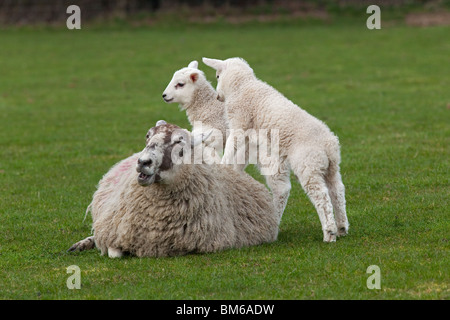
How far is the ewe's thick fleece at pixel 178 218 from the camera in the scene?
7766mm

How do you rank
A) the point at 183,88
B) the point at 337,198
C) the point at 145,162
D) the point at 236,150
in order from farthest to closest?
the point at 183,88 < the point at 236,150 < the point at 337,198 < the point at 145,162

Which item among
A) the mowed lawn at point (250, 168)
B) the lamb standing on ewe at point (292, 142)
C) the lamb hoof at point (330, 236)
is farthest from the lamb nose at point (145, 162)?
the lamb hoof at point (330, 236)

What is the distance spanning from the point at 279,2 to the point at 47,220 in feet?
95.6

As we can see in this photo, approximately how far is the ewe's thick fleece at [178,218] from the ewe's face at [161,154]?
180 millimetres

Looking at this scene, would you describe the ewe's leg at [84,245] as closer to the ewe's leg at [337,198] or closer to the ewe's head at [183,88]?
the ewe's head at [183,88]

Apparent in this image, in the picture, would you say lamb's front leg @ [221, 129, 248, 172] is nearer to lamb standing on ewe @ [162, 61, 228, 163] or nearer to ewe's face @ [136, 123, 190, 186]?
lamb standing on ewe @ [162, 61, 228, 163]

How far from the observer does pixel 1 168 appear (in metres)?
13.4

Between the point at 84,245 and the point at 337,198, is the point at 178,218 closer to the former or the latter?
the point at 84,245

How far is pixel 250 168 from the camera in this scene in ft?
42.4

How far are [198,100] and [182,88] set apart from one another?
0.26m

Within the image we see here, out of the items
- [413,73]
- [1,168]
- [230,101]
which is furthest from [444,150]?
[413,73]

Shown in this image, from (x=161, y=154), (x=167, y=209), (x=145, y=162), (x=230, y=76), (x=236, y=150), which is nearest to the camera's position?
(x=145, y=162)

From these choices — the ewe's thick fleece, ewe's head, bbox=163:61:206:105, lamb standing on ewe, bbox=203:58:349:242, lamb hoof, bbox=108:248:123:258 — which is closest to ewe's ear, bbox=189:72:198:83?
ewe's head, bbox=163:61:206:105

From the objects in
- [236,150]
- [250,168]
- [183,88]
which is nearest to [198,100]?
[183,88]
